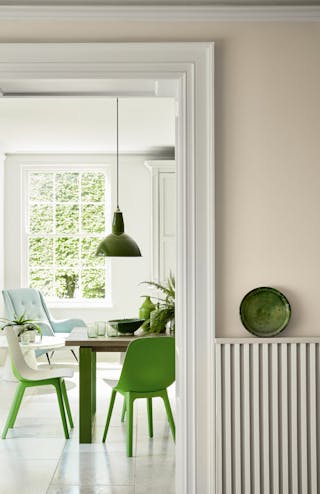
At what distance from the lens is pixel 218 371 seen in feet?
10.0

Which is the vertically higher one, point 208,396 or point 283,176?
point 283,176

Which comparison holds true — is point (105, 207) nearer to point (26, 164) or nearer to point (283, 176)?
point (26, 164)

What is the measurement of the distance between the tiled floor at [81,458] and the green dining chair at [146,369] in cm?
26

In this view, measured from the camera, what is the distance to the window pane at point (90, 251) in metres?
8.48

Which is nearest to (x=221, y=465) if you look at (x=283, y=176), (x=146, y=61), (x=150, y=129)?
(x=283, y=176)

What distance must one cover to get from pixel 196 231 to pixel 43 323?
14.8 feet

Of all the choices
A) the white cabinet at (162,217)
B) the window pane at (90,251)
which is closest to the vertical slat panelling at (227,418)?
the white cabinet at (162,217)

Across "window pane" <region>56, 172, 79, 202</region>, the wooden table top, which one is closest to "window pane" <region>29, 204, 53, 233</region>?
"window pane" <region>56, 172, 79, 202</region>

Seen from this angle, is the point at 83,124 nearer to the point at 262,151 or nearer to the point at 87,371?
the point at 87,371

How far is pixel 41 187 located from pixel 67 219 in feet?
1.75

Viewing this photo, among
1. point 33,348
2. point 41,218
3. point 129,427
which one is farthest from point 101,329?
point 41,218

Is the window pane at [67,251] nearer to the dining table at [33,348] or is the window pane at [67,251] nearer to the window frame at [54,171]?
the window frame at [54,171]

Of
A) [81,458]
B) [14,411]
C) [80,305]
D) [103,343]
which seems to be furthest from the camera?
[80,305]

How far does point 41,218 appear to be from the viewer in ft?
27.9
